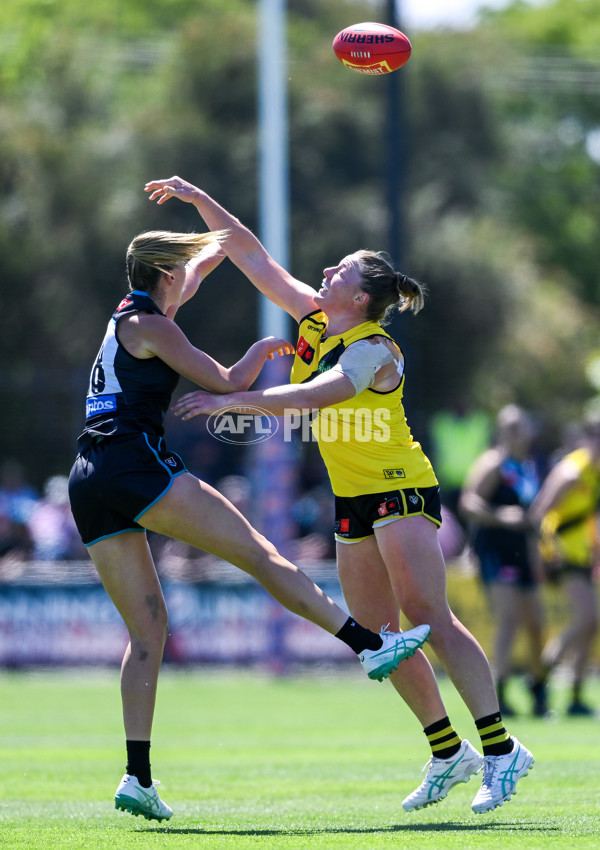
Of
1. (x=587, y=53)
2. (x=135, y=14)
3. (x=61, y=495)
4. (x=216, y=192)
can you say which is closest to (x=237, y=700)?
(x=61, y=495)

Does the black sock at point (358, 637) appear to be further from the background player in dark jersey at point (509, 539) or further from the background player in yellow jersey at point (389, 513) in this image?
the background player in dark jersey at point (509, 539)

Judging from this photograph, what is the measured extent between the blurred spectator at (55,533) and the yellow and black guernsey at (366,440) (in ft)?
35.4

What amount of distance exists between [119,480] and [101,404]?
37 cm

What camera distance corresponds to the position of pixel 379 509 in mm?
6430

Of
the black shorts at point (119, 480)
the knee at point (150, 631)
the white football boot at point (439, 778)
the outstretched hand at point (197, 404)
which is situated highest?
the outstretched hand at point (197, 404)

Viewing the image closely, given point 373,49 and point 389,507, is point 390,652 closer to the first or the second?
point 389,507

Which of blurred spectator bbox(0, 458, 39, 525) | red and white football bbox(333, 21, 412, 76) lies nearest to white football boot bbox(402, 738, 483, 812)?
red and white football bbox(333, 21, 412, 76)

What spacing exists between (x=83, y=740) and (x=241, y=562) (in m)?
4.91

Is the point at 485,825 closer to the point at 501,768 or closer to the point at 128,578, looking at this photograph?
the point at 501,768

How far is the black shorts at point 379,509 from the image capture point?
21.0ft

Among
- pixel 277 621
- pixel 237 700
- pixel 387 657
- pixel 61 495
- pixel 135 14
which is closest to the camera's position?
pixel 387 657

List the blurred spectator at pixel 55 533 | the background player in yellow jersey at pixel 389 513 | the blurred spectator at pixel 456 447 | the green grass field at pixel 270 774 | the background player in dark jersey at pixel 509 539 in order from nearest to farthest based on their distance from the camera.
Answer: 1. the green grass field at pixel 270 774
2. the background player in yellow jersey at pixel 389 513
3. the background player in dark jersey at pixel 509 539
4. the blurred spectator at pixel 55 533
5. the blurred spectator at pixel 456 447

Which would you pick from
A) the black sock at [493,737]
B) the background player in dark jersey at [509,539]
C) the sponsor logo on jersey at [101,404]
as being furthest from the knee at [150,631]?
the background player in dark jersey at [509,539]

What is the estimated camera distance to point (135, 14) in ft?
133
